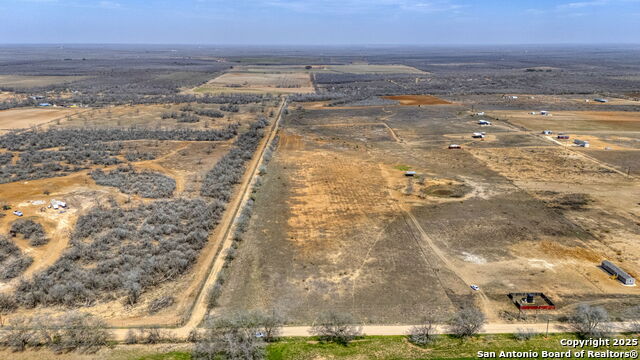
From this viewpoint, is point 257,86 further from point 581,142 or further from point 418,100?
point 581,142

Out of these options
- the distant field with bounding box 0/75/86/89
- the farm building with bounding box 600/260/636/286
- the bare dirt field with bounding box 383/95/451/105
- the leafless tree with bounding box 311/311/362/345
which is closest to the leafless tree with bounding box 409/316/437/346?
the leafless tree with bounding box 311/311/362/345

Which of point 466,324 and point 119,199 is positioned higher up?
point 119,199

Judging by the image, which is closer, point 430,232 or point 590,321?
point 590,321

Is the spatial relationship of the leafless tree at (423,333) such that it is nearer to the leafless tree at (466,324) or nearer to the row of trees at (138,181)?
the leafless tree at (466,324)

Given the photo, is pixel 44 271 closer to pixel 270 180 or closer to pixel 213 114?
pixel 270 180

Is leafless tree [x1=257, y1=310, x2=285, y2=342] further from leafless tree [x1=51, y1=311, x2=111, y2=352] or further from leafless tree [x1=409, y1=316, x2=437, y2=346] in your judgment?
leafless tree [x1=51, y1=311, x2=111, y2=352]

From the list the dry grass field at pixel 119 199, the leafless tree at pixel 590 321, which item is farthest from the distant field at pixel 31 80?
the leafless tree at pixel 590 321

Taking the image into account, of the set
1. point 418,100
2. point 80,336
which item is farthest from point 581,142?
point 80,336
